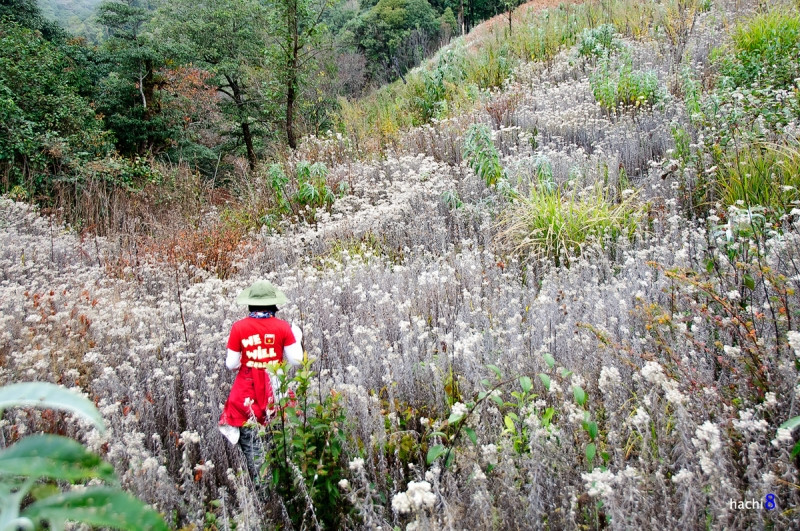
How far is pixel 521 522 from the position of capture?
182 cm

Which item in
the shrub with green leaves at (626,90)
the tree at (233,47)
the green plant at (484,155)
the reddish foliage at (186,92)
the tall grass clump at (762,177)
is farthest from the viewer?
the tree at (233,47)

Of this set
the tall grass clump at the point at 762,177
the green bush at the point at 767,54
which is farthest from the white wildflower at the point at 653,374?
the green bush at the point at 767,54

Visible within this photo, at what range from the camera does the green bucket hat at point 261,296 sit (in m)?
2.57

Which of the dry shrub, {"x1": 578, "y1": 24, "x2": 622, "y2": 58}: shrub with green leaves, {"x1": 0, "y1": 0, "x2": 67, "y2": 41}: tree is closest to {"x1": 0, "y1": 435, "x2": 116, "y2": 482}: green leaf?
the dry shrub

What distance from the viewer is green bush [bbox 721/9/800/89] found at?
555 centimetres

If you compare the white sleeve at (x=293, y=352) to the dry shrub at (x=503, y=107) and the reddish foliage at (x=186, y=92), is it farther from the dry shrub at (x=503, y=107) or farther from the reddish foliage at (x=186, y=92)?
the reddish foliage at (x=186, y=92)

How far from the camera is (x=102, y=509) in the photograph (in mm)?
368

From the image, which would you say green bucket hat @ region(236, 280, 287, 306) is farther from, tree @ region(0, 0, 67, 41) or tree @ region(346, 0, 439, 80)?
tree @ region(346, 0, 439, 80)

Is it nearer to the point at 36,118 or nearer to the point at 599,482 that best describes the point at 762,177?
the point at 599,482

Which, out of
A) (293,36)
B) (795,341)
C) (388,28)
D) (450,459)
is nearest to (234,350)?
(450,459)

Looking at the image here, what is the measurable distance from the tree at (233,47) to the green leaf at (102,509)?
18.1 meters

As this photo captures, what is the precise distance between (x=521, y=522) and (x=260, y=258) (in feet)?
14.4

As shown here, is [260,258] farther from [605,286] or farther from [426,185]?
[605,286]

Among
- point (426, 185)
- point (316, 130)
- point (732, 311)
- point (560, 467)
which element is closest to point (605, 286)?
point (732, 311)
